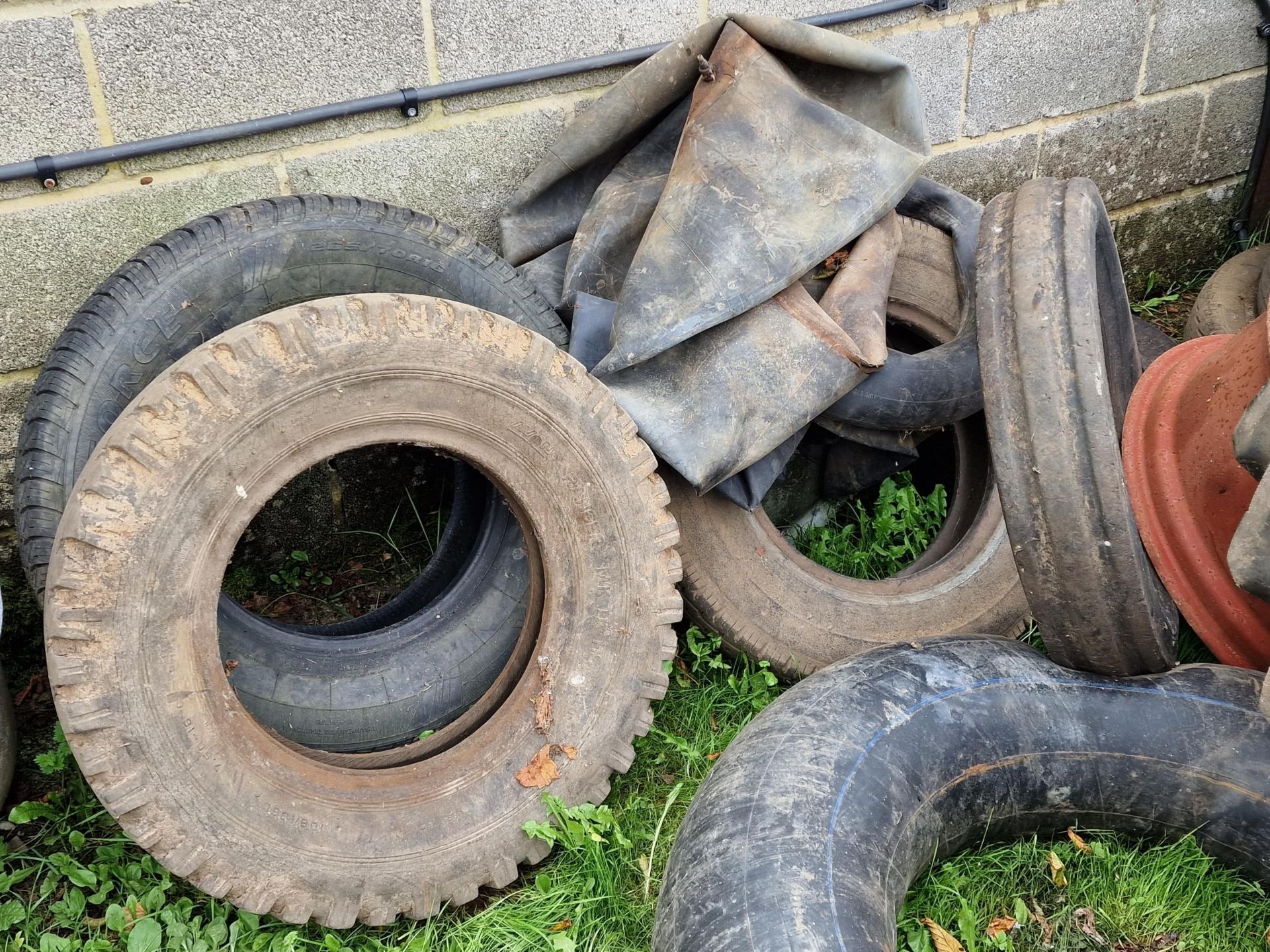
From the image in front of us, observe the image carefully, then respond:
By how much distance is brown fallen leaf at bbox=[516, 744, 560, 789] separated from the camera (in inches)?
86.5

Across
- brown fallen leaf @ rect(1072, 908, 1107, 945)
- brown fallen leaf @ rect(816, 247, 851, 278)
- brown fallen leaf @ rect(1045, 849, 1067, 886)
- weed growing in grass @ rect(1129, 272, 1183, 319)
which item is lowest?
brown fallen leaf @ rect(1072, 908, 1107, 945)

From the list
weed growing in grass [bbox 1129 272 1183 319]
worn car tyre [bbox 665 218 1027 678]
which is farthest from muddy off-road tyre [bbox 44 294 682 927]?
weed growing in grass [bbox 1129 272 1183 319]

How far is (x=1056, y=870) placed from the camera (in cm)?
218

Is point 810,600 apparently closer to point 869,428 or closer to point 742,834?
point 869,428

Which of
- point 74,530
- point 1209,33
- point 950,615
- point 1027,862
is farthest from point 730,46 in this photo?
point 1209,33

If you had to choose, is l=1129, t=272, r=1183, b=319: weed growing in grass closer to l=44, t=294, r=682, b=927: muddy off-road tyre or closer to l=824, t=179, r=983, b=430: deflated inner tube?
l=824, t=179, r=983, b=430: deflated inner tube

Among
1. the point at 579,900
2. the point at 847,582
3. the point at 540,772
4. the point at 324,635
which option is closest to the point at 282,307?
the point at 324,635

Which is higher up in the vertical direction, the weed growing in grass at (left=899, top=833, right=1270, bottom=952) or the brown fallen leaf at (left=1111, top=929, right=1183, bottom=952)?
the weed growing in grass at (left=899, top=833, right=1270, bottom=952)

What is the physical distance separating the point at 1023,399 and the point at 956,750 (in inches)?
29.0

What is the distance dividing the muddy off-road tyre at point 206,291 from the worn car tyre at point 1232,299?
2301mm

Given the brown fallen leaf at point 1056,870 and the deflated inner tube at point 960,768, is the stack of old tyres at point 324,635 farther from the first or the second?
the brown fallen leaf at point 1056,870

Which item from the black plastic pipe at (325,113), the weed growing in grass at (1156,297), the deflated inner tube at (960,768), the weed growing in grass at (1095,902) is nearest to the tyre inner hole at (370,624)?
the deflated inner tube at (960,768)

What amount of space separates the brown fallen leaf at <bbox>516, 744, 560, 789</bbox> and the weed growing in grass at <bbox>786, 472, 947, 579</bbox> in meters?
1.19

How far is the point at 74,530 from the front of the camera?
1801 millimetres
